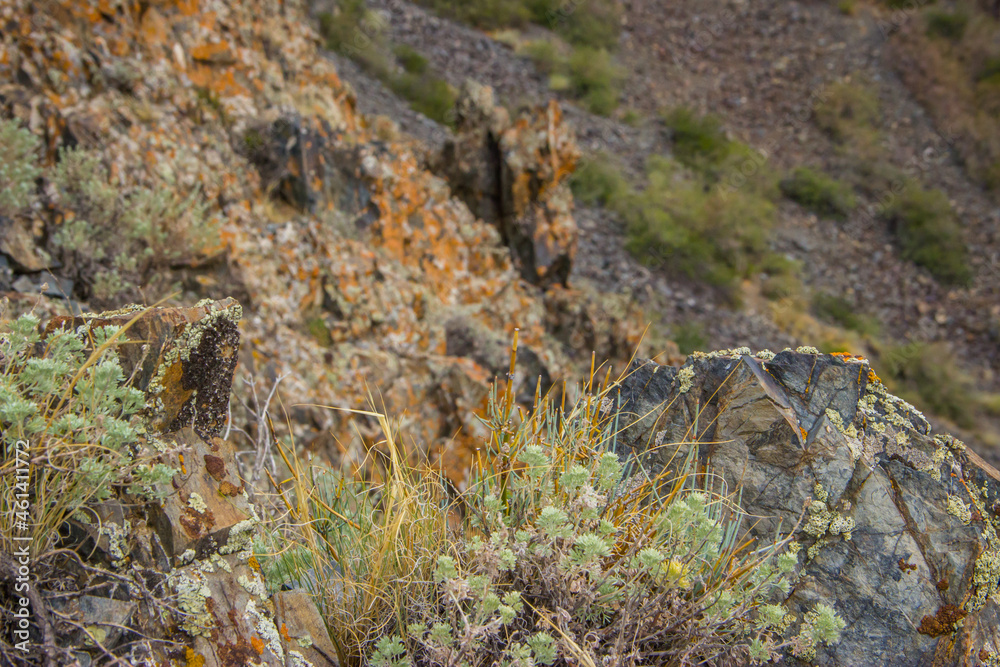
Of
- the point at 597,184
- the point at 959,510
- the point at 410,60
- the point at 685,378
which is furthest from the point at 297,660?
the point at 410,60

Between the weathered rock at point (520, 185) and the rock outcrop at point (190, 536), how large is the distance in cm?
598

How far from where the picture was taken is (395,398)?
4582mm

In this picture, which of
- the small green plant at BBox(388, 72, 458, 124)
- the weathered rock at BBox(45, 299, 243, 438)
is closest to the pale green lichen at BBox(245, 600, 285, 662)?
the weathered rock at BBox(45, 299, 243, 438)

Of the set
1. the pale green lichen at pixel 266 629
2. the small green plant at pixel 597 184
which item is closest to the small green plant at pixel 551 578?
the pale green lichen at pixel 266 629

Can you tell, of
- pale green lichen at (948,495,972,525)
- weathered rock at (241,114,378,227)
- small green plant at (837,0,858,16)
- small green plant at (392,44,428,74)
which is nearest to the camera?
pale green lichen at (948,495,972,525)

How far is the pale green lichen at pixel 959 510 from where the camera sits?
69.7 inches

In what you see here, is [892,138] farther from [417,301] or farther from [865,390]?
[865,390]

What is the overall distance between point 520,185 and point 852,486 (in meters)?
6.30

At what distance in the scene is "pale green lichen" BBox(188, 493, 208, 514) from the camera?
4.82ft

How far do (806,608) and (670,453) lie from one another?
1.91 ft

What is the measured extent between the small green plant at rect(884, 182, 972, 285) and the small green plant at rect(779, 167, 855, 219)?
1.37m

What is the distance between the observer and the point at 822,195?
1551cm

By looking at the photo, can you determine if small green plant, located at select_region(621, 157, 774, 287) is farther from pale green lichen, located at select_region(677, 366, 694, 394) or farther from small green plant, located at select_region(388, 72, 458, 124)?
pale green lichen, located at select_region(677, 366, 694, 394)

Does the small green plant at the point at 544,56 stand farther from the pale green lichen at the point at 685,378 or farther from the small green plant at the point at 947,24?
the pale green lichen at the point at 685,378
